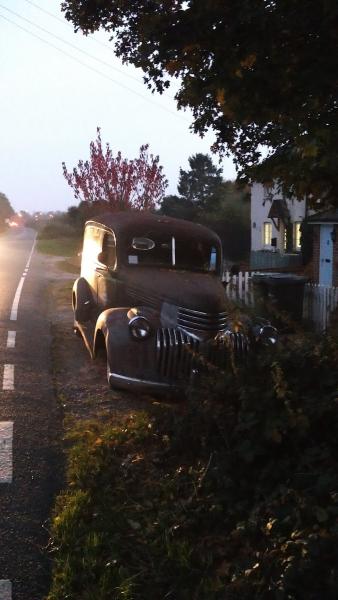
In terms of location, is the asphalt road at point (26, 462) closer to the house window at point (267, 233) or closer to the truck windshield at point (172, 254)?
the truck windshield at point (172, 254)

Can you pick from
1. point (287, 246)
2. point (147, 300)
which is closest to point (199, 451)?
point (147, 300)

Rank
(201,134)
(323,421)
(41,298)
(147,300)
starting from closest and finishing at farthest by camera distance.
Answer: (323,421) → (201,134) → (147,300) → (41,298)

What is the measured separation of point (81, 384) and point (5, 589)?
4.33m

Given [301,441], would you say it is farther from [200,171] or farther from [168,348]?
[200,171]

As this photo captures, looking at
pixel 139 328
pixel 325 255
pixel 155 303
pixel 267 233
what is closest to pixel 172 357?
pixel 139 328

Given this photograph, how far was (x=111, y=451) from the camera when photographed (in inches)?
211

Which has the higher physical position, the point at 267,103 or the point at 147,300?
the point at 267,103

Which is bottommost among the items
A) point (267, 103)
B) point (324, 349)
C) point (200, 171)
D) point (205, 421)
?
point (205, 421)

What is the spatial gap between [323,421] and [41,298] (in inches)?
535

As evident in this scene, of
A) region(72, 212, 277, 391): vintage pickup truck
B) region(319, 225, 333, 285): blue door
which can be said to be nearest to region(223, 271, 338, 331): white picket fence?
region(72, 212, 277, 391): vintage pickup truck

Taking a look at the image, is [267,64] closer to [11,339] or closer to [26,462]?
[26,462]

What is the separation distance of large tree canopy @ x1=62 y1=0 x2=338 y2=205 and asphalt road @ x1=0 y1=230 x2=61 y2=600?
3.14 meters

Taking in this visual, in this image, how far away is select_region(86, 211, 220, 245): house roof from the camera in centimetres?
802

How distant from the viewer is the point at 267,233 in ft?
106
